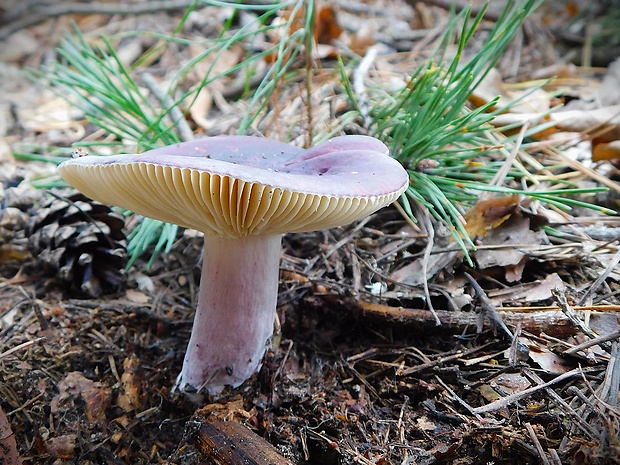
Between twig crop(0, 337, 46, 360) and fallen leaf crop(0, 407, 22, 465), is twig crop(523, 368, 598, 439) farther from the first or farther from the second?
twig crop(0, 337, 46, 360)

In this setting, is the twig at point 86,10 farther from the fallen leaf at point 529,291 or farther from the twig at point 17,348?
the fallen leaf at point 529,291

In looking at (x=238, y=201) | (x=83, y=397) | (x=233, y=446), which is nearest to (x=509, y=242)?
(x=238, y=201)

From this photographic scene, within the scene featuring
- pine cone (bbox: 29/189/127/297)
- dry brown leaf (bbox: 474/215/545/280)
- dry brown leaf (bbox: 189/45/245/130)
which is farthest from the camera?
dry brown leaf (bbox: 189/45/245/130)

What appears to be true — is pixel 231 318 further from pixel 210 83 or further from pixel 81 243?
pixel 210 83

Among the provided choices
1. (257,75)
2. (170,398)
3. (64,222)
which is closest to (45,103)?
(257,75)

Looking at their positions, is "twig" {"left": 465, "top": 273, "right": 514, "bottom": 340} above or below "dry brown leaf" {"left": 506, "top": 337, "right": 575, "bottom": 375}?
above

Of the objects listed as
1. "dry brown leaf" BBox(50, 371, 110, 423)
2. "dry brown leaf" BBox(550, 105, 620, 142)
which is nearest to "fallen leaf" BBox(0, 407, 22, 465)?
"dry brown leaf" BBox(50, 371, 110, 423)

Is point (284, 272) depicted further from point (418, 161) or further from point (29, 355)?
point (29, 355)
